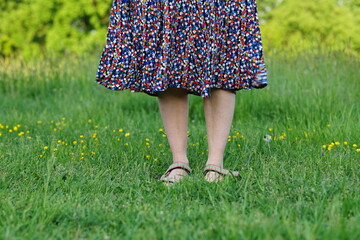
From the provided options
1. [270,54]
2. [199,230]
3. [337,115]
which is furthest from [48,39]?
[199,230]

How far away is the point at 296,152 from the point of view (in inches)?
108

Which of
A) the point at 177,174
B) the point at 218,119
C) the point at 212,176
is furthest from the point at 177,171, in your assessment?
the point at 218,119

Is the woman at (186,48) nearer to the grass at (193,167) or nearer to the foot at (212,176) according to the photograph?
the foot at (212,176)

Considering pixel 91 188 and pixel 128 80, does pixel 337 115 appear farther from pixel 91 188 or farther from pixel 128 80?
pixel 91 188

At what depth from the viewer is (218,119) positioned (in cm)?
242

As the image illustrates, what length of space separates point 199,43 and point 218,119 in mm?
371

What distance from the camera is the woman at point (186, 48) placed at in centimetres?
231

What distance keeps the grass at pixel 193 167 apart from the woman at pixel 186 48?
0.92 ft

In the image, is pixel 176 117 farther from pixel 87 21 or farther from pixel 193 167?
pixel 87 21

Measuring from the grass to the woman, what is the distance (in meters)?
0.28

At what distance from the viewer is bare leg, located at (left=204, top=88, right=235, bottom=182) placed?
2396 mm

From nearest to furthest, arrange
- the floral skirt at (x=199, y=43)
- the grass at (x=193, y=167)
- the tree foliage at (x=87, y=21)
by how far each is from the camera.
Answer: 1. the grass at (x=193, y=167)
2. the floral skirt at (x=199, y=43)
3. the tree foliage at (x=87, y=21)

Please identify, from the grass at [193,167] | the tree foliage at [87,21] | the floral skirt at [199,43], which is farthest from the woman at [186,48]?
the tree foliage at [87,21]

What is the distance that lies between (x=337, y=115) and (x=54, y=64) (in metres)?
3.48
